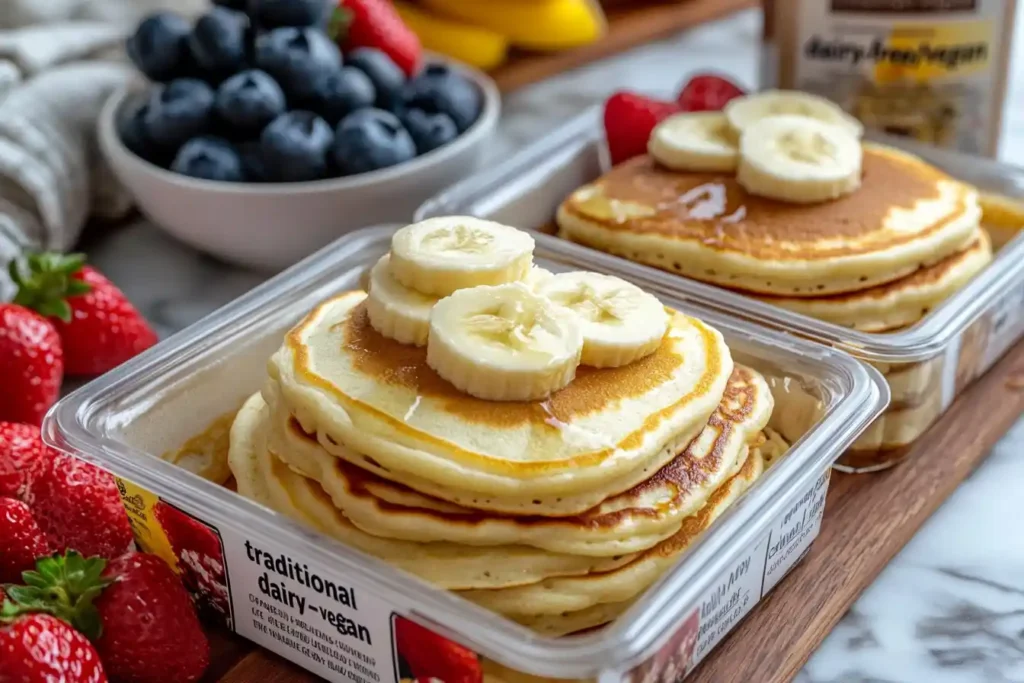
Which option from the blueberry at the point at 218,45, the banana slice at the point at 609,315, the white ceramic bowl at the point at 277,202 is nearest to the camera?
the banana slice at the point at 609,315

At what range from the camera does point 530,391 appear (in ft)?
3.51

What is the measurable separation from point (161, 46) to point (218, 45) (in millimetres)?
105

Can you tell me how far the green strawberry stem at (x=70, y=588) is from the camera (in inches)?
40.6

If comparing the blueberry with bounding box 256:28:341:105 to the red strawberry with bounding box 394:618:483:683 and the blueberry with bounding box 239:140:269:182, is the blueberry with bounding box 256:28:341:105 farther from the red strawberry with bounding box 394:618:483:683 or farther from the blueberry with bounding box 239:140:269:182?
the red strawberry with bounding box 394:618:483:683

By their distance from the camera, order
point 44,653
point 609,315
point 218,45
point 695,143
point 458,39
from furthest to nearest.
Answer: point 458,39 → point 218,45 → point 695,143 → point 609,315 → point 44,653

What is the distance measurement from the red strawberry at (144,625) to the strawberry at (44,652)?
0.14 ft

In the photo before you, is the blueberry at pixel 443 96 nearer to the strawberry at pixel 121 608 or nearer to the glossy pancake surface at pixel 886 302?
the glossy pancake surface at pixel 886 302

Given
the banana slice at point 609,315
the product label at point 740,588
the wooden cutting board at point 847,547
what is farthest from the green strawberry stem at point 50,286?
the product label at point 740,588

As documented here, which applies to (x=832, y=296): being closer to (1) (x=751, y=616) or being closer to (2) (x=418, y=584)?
(1) (x=751, y=616)

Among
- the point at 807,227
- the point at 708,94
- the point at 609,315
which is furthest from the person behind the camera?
the point at 708,94

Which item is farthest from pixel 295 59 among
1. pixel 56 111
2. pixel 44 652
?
pixel 44 652

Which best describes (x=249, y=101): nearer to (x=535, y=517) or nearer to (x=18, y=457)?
(x=18, y=457)

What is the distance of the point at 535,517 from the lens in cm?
102

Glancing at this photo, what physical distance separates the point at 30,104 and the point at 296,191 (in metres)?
0.49
